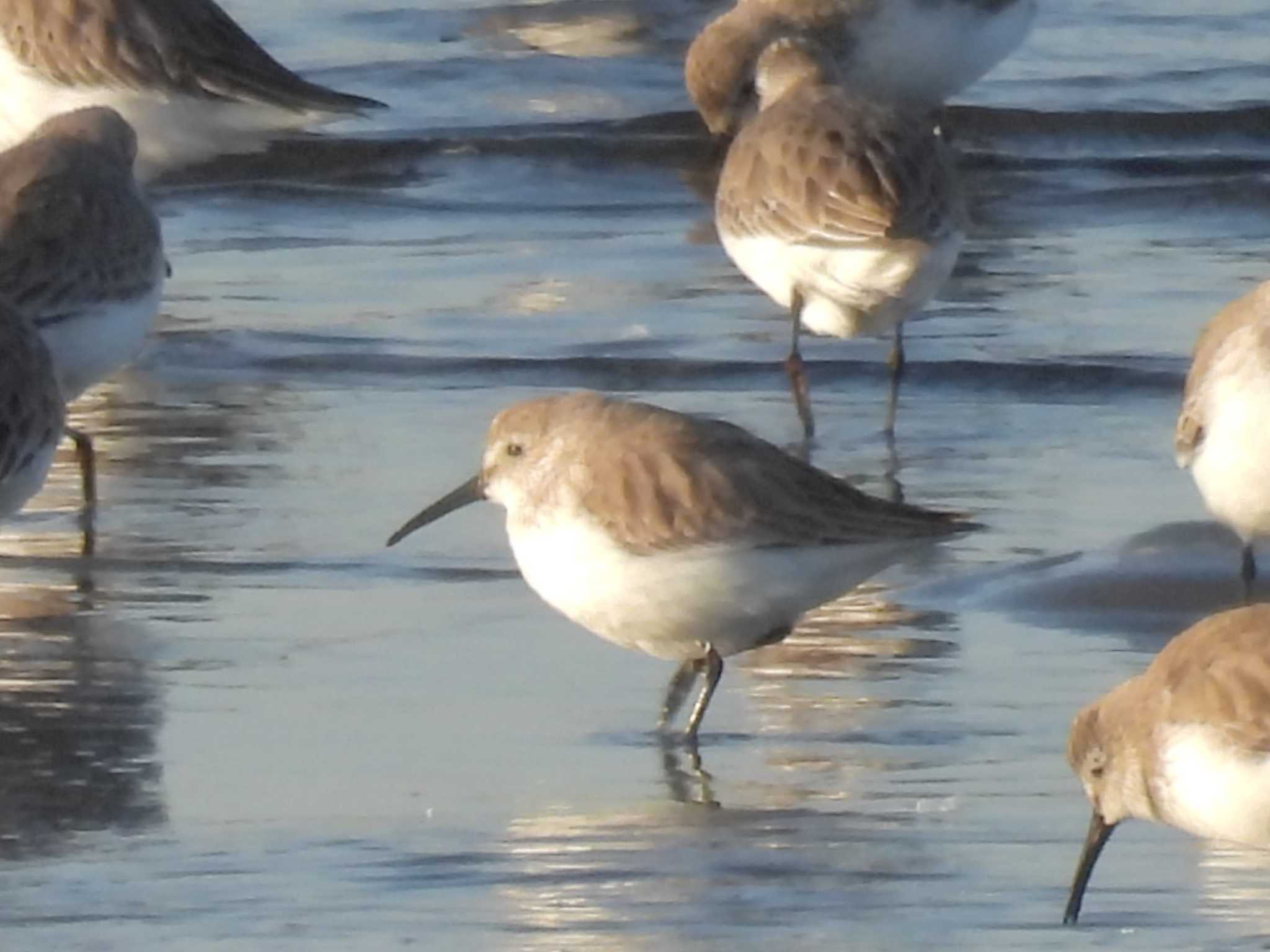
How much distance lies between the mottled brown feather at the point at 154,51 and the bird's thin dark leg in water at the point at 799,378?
3102 millimetres

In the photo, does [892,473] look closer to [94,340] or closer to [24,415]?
[94,340]

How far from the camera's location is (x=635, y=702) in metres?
5.57

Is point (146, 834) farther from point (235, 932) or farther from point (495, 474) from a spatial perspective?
point (495, 474)

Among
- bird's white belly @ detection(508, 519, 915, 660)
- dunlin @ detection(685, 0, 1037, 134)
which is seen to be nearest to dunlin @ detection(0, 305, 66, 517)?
bird's white belly @ detection(508, 519, 915, 660)

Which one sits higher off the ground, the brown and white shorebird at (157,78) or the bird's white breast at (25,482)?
the bird's white breast at (25,482)

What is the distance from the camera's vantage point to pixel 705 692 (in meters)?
5.30

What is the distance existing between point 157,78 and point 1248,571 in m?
5.05

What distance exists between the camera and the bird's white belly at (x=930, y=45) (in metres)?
12.0

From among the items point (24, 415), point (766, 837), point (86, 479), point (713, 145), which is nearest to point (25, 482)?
point (24, 415)

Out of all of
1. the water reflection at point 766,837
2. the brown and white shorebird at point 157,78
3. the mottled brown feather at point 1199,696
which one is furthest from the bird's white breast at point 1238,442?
the brown and white shorebird at point 157,78

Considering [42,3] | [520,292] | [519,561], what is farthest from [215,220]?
[519,561]

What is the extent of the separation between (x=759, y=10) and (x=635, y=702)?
637 centimetres

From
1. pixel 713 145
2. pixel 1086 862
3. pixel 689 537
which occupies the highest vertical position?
pixel 689 537

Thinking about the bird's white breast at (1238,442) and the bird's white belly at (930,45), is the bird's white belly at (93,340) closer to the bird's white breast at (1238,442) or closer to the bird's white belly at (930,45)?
the bird's white breast at (1238,442)
